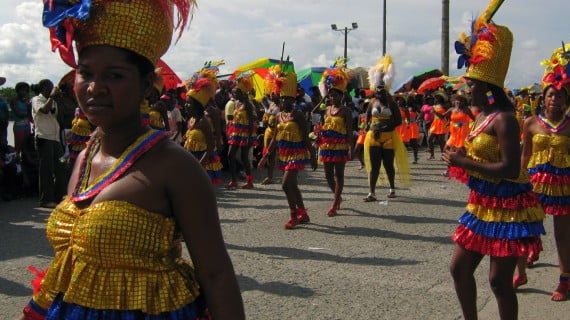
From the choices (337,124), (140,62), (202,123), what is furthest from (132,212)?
(337,124)

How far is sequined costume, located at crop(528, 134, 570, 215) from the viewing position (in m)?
5.45

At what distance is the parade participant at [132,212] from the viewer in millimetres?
1822

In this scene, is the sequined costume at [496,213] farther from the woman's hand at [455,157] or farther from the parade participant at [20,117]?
the parade participant at [20,117]

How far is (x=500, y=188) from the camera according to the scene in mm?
3994

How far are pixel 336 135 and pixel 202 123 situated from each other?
2.07m

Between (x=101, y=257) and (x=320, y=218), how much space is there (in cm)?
707

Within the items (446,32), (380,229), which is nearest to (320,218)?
(380,229)

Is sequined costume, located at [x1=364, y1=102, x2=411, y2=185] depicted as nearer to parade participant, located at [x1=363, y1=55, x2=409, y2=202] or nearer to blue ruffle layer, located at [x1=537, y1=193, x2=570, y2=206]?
parade participant, located at [x1=363, y1=55, x2=409, y2=202]

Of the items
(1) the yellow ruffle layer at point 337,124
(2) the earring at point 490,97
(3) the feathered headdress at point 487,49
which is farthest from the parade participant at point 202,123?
(2) the earring at point 490,97

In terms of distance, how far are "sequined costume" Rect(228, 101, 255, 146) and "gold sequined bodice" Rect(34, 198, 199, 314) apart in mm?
10172

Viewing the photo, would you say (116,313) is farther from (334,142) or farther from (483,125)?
(334,142)

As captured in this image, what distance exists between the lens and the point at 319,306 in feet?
16.1

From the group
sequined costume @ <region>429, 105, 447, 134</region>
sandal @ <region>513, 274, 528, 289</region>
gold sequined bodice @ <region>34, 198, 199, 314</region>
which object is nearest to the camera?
gold sequined bodice @ <region>34, 198, 199, 314</region>

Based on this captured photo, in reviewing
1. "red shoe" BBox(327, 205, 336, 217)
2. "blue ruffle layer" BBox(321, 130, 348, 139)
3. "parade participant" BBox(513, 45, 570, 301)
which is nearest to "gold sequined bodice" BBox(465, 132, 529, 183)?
"parade participant" BBox(513, 45, 570, 301)
